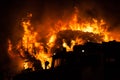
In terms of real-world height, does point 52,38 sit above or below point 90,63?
above

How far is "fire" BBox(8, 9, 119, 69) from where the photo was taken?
46.2 metres

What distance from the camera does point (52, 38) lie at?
162ft

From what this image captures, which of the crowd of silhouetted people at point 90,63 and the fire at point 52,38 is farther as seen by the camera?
the fire at point 52,38

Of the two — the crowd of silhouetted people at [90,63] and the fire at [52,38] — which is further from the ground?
the fire at [52,38]

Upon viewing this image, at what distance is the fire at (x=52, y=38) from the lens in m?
46.2

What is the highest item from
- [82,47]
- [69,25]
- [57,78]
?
[69,25]

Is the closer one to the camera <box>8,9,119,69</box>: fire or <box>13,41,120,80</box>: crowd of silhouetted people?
<box>13,41,120,80</box>: crowd of silhouetted people

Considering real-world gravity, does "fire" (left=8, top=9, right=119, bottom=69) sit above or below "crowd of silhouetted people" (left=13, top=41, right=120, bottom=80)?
above

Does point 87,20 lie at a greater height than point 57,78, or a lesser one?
greater

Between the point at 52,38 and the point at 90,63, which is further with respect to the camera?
the point at 52,38

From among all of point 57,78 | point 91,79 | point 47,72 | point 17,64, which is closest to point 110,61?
point 91,79

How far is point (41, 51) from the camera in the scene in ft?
163

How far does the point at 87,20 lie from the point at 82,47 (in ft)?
117

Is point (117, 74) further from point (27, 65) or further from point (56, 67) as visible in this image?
point (27, 65)
